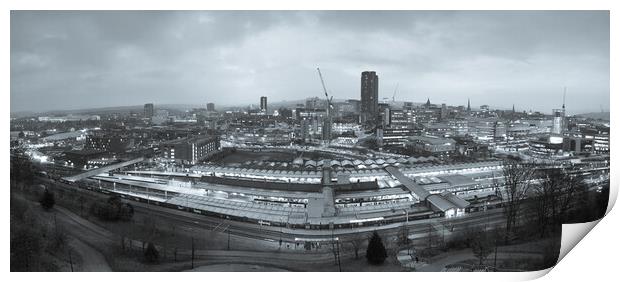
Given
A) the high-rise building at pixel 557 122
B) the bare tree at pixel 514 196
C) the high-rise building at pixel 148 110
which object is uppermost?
the high-rise building at pixel 148 110

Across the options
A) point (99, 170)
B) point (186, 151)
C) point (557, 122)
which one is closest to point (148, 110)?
point (186, 151)

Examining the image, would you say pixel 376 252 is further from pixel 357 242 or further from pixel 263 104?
pixel 263 104

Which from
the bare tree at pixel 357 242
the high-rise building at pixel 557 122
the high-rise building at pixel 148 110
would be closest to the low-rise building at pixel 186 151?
the high-rise building at pixel 148 110

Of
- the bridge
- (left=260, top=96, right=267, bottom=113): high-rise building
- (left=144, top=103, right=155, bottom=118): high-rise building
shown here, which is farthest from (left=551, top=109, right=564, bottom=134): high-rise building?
the bridge

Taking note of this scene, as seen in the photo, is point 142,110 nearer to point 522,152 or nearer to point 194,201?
point 194,201

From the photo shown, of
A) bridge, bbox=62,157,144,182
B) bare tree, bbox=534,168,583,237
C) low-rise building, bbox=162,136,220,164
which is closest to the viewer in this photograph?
bare tree, bbox=534,168,583,237

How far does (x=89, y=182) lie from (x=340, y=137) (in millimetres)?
8681

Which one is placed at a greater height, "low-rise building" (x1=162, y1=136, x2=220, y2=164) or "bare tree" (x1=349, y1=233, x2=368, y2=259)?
"low-rise building" (x1=162, y1=136, x2=220, y2=164)

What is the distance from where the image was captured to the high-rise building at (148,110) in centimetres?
760

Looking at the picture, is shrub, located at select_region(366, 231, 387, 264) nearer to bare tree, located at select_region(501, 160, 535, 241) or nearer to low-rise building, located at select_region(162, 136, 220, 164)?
bare tree, located at select_region(501, 160, 535, 241)

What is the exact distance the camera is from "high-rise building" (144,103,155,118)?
7.60m

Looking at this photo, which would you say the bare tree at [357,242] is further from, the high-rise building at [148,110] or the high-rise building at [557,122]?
the high-rise building at [557,122]

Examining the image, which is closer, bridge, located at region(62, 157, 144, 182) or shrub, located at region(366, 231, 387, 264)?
shrub, located at region(366, 231, 387, 264)

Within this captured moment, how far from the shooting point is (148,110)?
25.7ft
